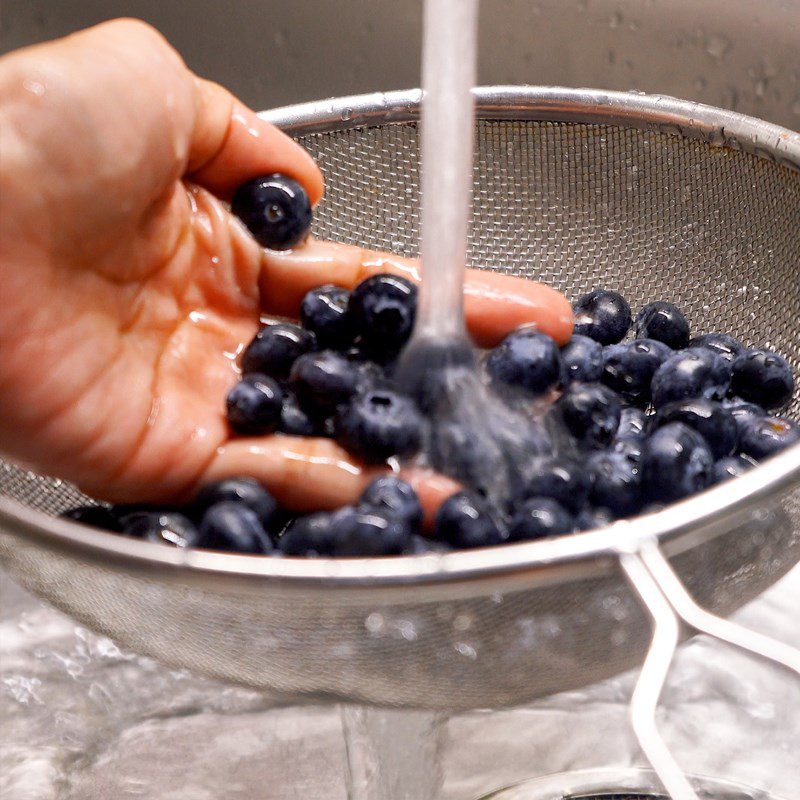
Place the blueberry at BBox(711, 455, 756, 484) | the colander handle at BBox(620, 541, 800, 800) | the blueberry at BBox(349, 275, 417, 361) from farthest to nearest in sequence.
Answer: the blueberry at BBox(349, 275, 417, 361) → the blueberry at BBox(711, 455, 756, 484) → the colander handle at BBox(620, 541, 800, 800)

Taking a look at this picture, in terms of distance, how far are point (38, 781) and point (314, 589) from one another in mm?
799

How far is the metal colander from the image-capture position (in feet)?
1.86

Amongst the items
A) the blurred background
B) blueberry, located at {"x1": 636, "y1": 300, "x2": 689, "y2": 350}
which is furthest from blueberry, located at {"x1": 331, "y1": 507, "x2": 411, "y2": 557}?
the blurred background

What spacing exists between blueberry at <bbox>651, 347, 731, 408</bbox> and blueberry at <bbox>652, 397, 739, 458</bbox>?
5 centimetres

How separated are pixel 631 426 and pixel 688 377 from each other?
0.07m

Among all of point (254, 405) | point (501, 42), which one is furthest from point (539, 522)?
point (501, 42)

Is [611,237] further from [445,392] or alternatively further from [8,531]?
[8,531]

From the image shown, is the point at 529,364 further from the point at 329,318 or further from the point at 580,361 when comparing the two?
the point at 329,318

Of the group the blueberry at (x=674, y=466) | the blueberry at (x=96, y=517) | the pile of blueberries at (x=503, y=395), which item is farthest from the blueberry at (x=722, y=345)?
the blueberry at (x=96, y=517)

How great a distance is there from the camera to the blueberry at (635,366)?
A: 982mm

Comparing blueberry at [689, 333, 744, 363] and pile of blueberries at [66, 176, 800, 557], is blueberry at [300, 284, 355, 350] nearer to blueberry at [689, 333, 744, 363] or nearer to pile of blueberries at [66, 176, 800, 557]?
pile of blueberries at [66, 176, 800, 557]

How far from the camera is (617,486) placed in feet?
2.67

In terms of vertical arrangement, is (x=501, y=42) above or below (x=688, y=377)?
above

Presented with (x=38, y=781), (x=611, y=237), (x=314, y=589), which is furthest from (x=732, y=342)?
(x=38, y=781)
